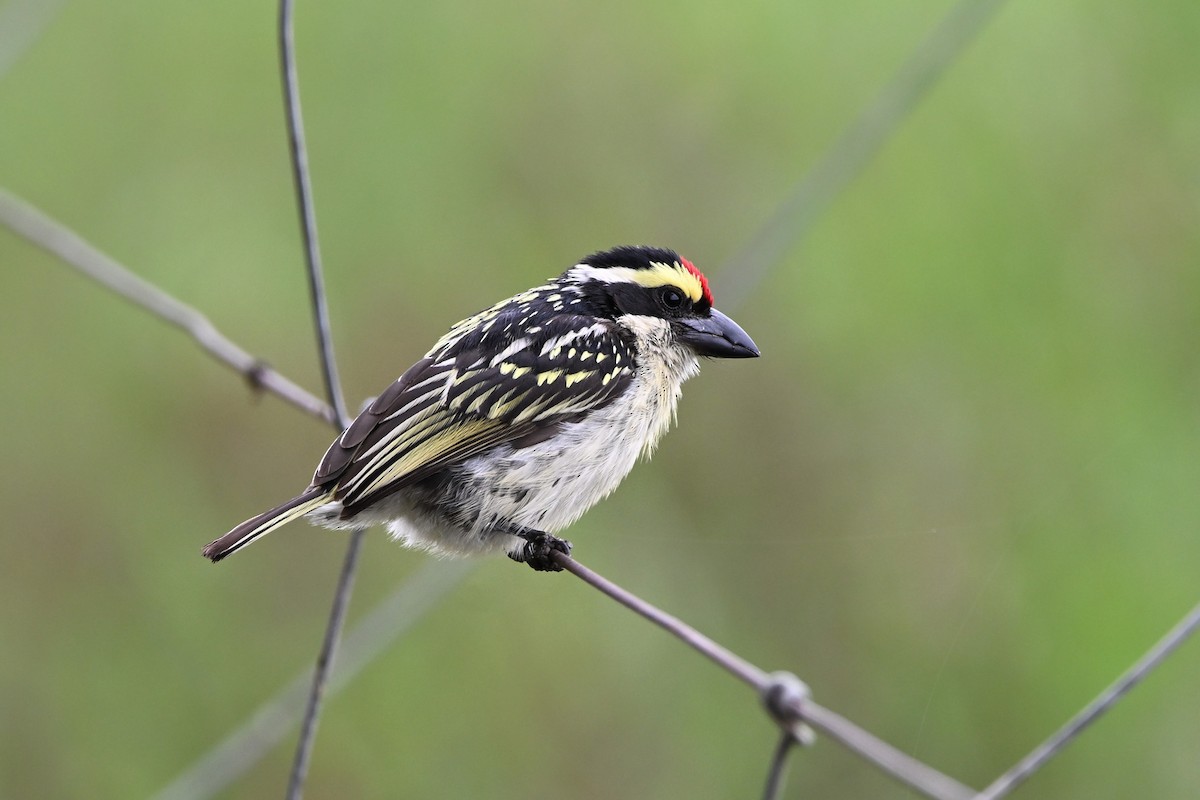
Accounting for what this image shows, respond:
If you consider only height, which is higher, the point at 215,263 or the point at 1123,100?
the point at 1123,100

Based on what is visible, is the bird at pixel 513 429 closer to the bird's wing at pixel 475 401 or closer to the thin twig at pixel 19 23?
the bird's wing at pixel 475 401

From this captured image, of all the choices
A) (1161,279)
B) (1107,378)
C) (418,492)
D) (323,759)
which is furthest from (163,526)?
(1161,279)

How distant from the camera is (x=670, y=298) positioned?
4.09 metres

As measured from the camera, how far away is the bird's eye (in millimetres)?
4086

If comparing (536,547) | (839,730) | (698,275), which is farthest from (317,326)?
(839,730)

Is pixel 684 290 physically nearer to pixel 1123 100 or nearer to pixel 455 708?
pixel 455 708

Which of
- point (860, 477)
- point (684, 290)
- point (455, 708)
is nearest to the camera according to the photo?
point (684, 290)

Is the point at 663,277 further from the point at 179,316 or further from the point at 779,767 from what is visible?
the point at 779,767

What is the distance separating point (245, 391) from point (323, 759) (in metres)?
1.51

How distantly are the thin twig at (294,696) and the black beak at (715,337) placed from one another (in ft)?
3.45

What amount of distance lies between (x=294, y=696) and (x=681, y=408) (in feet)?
6.39

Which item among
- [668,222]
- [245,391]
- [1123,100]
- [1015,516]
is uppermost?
[1123,100]

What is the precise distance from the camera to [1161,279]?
231 inches

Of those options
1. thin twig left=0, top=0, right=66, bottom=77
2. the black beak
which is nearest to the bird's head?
the black beak
